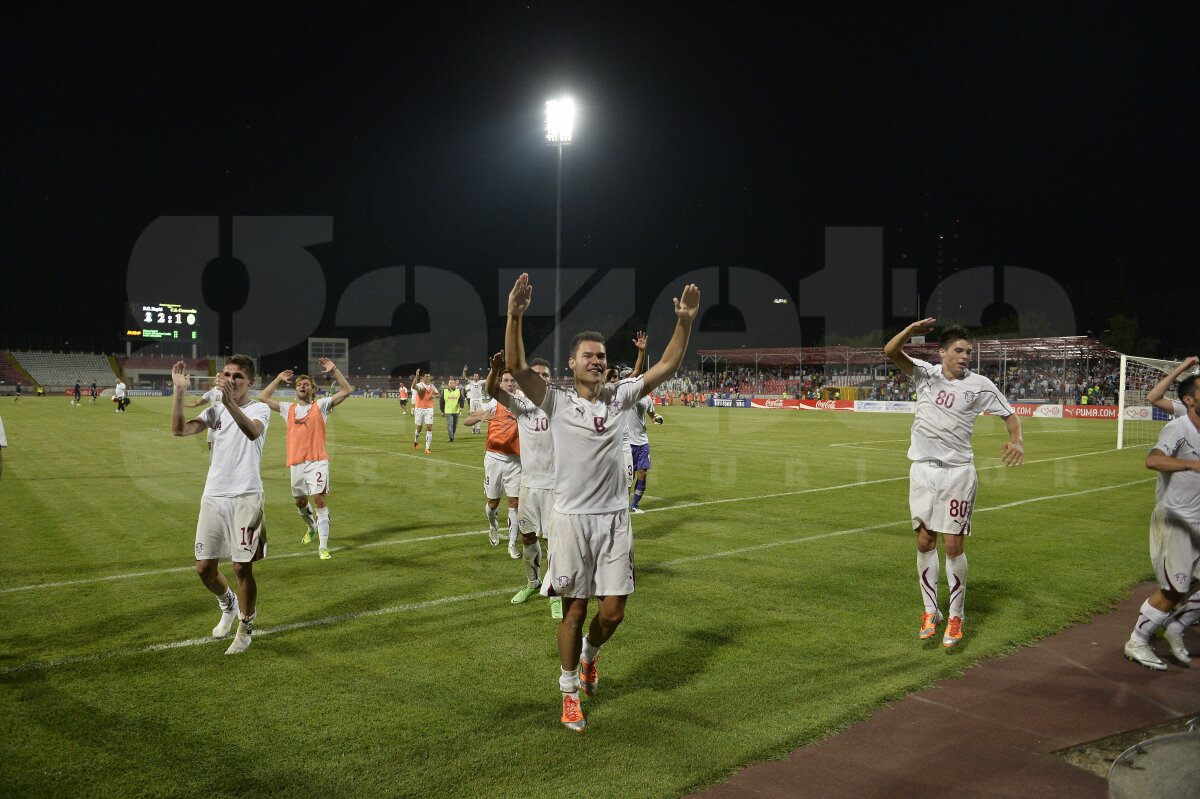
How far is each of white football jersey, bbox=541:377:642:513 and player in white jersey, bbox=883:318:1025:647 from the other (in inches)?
112

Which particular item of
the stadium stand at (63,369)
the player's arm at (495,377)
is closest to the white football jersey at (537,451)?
the player's arm at (495,377)

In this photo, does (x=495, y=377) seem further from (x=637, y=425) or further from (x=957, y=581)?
(x=637, y=425)

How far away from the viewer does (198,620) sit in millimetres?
6941

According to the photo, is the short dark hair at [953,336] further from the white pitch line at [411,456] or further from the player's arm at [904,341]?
the white pitch line at [411,456]

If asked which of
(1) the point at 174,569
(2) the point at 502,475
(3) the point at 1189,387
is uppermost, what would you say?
(3) the point at 1189,387

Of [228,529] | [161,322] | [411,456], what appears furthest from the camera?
[161,322]

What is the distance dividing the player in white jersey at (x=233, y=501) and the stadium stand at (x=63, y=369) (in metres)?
84.9

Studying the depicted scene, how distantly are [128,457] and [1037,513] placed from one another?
21.8m

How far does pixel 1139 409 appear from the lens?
34969 millimetres

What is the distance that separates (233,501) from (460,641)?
2217 mm

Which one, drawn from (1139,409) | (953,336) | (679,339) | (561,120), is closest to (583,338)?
(679,339)

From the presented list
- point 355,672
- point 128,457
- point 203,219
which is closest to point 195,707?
point 355,672

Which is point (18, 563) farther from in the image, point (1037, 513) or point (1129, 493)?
point (1129, 493)

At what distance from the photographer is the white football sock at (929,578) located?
6.61 m
